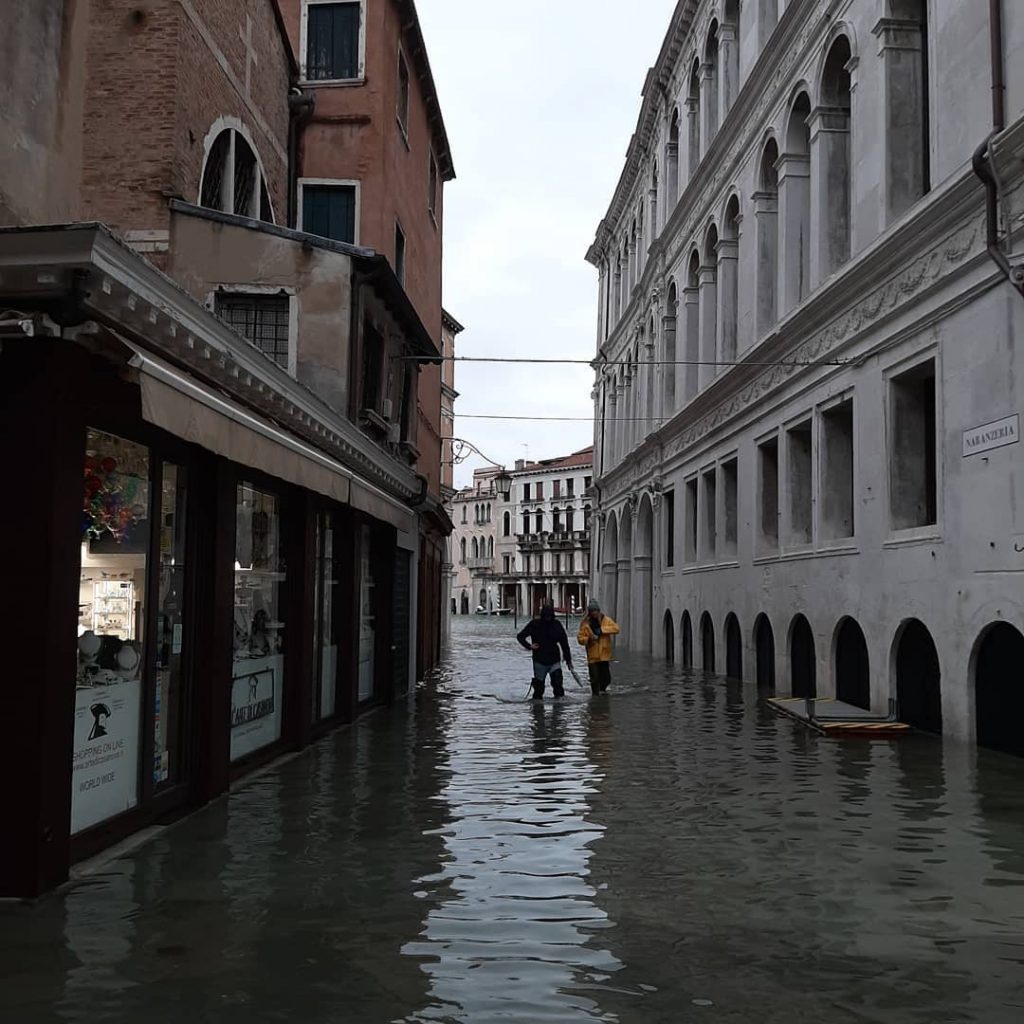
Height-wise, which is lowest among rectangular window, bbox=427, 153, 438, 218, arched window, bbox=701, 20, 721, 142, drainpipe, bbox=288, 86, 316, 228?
drainpipe, bbox=288, 86, 316, 228

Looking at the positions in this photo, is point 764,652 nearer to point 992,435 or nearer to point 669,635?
point 669,635

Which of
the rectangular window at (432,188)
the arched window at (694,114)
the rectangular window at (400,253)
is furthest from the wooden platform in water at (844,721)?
the arched window at (694,114)

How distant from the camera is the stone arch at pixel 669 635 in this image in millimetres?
29972

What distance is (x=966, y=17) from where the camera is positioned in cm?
1274

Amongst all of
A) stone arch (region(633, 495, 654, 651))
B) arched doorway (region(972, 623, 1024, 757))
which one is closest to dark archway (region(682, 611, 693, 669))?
stone arch (region(633, 495, 654, 651))

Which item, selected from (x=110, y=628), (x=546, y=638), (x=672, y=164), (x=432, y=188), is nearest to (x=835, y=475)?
(x=546, y=638)

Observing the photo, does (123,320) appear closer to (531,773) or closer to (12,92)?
(12,92)

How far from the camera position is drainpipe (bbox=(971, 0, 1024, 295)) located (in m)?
11.4

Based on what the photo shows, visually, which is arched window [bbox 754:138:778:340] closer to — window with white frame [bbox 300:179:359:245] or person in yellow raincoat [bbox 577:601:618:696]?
person in yellow raincoat [bbox 577:601:618:696]

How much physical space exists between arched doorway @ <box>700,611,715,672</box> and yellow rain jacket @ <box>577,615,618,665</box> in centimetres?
731

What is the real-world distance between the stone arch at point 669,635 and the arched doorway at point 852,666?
12800 millimetres

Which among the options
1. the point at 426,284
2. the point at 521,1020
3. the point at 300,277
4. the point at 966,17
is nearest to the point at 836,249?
the point at 966,17

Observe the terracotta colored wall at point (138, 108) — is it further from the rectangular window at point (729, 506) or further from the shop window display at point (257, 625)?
the rectangular window at point (729, 506)

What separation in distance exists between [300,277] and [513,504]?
9254cm
